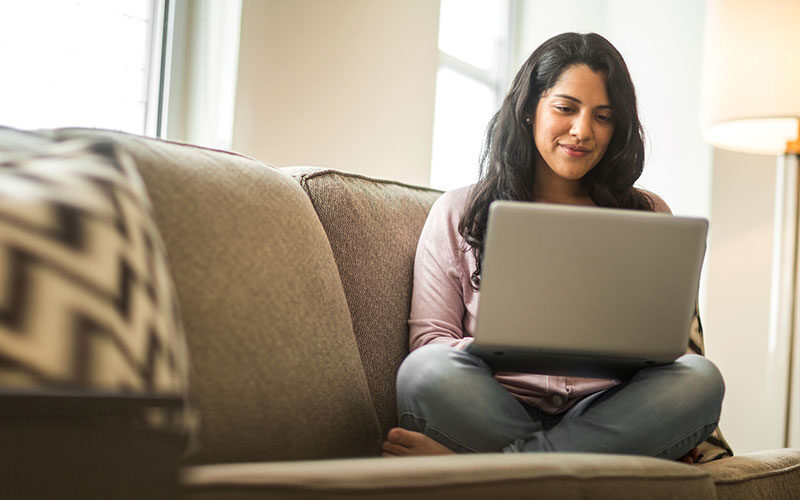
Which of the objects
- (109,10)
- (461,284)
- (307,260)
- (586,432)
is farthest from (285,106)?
(586,432)

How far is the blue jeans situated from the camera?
1235 millimetres

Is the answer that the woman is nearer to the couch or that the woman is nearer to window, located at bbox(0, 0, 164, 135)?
the couch

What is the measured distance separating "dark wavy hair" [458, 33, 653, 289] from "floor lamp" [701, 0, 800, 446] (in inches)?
27.4

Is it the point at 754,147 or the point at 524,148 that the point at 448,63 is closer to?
the point at 754,147

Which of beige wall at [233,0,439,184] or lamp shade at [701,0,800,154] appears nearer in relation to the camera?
beige wall at [233,0,439,184]

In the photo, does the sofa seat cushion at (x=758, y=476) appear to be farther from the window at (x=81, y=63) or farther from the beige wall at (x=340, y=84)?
the window at (x=81, y=63)

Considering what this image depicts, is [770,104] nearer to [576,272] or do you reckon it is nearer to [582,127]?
[582,127]

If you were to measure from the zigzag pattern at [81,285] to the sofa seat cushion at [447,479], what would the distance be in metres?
0.10

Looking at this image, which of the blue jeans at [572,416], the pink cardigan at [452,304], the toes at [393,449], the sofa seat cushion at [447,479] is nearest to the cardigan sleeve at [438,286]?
the pink cardigan at [452,304]

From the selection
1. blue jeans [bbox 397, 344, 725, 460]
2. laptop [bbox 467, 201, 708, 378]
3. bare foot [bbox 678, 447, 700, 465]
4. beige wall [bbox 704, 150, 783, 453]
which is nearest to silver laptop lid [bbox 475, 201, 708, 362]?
laptop [bbox 467, 201, 708, 378]

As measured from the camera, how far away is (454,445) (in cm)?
129

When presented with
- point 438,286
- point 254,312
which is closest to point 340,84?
point 438,286

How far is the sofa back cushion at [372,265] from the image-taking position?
1431 mm

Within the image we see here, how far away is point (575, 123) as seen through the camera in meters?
1.73
